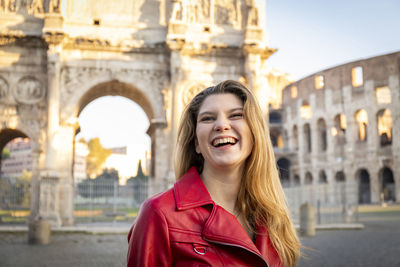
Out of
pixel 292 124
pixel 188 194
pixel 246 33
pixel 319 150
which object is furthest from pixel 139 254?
pixel 292 124

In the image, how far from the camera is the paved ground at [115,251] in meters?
7.82

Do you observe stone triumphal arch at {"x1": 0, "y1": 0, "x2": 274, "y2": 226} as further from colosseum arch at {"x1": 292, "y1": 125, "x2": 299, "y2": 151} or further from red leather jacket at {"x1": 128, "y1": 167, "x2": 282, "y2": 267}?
colosseum arch at {"x1": 292, "y1": 125, "x2": 299, "y2": 151}

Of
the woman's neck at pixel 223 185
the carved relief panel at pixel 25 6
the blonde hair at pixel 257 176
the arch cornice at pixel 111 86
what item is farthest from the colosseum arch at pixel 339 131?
the woman's neck at pixel 223 185

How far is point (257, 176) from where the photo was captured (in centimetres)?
206

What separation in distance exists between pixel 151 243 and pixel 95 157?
69573mm

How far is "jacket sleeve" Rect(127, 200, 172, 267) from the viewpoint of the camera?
5.35ft

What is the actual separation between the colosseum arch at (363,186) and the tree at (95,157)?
43.9 metres

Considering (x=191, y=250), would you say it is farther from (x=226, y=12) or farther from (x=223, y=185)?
(x=226, y=12)

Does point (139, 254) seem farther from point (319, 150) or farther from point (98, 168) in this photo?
point (98, 168)

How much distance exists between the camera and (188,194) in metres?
1.80

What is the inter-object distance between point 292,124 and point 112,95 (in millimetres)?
29600

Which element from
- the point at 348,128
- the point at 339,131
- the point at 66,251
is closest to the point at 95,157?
the point at 339,131

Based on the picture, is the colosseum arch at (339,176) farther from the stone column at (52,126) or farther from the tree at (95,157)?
the tree at (95,157)

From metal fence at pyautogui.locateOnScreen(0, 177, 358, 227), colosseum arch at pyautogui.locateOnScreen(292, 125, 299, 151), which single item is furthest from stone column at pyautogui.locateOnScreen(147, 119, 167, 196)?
colosseum arch at pyautogui.locateOnScreen(292, 125, 299, 151)
